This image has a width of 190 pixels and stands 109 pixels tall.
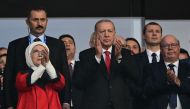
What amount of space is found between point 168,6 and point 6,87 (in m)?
4.74

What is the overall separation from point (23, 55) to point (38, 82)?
42 centimetres

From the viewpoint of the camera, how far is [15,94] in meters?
8.04

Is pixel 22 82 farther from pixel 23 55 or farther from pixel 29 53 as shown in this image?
pixel 23 55

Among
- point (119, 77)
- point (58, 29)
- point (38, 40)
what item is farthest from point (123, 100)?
point (58, 29)

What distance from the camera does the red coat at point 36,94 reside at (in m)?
7.73

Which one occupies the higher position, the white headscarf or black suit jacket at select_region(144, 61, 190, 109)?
the white headscarf

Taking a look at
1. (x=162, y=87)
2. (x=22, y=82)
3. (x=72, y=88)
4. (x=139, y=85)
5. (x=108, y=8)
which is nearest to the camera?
(x=22, y=82)

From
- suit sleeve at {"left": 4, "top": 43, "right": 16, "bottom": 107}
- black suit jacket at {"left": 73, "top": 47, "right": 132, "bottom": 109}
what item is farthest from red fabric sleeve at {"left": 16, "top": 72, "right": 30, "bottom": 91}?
black suit jacket at {"left": 73, "top": 47, "right": 132, "bottom": 109}

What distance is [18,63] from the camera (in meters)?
8.05

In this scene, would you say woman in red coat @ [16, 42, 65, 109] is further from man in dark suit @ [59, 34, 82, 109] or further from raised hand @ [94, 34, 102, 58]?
raised hand @ [94, 34, 102, 58]

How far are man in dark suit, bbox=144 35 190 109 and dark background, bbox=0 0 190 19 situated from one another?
3.78 meters

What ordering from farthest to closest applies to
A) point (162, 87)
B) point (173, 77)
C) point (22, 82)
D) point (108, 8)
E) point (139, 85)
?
point (108, 8) < point (139, 85) < point (162, 87) < point (173, 77) < point (22, 82)

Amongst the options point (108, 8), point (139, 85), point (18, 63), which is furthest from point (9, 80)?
point (108, 8)

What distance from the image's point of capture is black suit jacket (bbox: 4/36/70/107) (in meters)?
8.02
